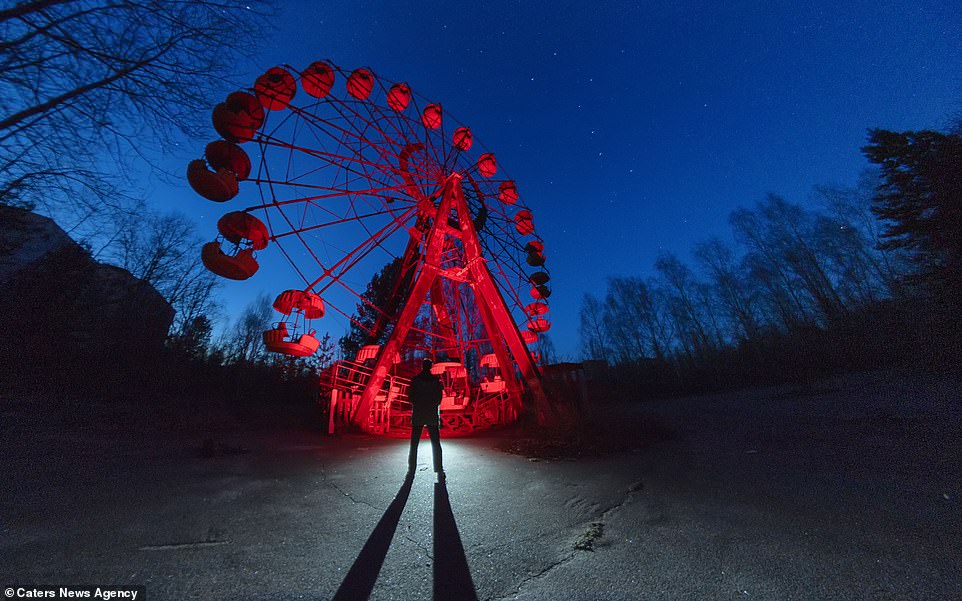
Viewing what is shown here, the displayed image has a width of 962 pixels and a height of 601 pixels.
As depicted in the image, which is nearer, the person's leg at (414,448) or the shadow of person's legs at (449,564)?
the shadow of person's legs at (449,564)

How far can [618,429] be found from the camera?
780 centimetres

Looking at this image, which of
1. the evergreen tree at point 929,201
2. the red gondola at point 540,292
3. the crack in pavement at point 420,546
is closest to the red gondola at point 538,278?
the red gondola at point 540,292

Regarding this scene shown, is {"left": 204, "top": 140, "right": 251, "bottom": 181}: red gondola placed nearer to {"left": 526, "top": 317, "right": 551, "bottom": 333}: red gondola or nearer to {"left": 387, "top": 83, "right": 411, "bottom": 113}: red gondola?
{"left": 387, "top": 83, "right": 411, "bottom": 113}: red gondola

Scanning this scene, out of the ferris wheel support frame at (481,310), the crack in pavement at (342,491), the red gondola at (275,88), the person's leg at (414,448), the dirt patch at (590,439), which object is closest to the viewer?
the crack in pavement at (342,491)

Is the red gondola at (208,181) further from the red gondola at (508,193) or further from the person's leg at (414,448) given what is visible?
the red gondola at (508,193)

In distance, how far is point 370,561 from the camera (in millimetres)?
2791

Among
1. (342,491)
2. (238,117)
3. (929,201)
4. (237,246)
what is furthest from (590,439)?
(929,201)

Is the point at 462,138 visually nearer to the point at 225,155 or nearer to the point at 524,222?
the point at 524,222

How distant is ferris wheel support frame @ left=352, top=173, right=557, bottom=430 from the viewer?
9.89 m

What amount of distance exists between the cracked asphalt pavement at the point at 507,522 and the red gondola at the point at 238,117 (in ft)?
23.5

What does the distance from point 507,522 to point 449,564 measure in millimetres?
1058

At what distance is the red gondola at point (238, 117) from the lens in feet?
24.0

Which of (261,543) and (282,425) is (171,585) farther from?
(282,425)

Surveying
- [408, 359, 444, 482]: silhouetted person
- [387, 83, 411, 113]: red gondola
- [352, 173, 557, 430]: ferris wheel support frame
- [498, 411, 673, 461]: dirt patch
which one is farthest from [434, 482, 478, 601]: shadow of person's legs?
[387, 83, 411, 113]: red gondola
